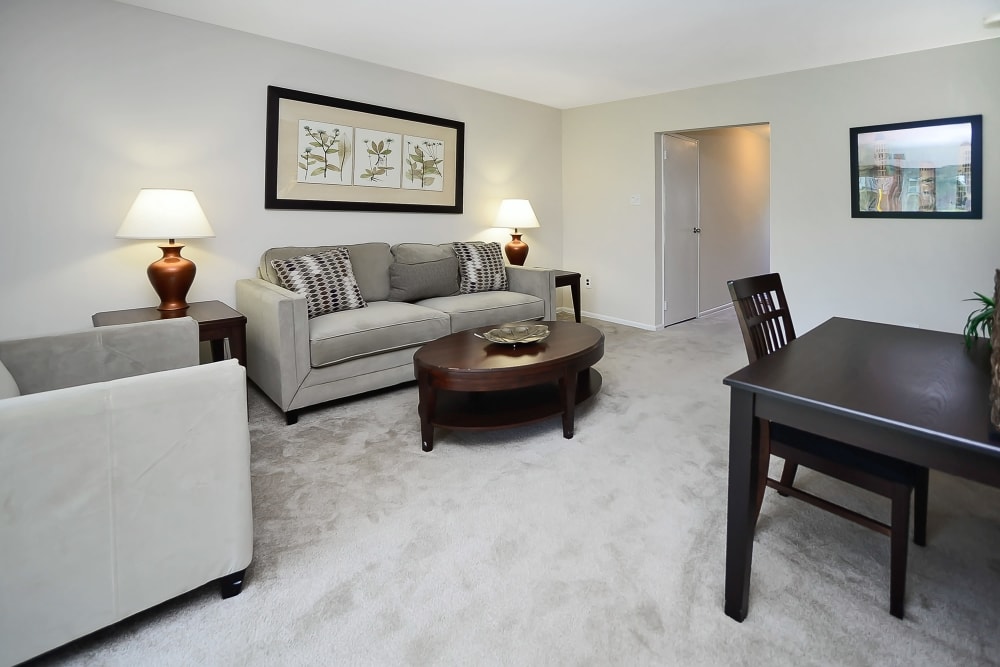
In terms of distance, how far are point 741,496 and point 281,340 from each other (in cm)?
226

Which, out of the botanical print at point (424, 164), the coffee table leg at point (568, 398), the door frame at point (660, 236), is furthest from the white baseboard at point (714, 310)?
the coffee table leg at point (568, 398)

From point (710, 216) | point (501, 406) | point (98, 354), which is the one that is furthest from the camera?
point (710, 216)

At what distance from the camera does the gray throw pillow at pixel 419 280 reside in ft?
12.5

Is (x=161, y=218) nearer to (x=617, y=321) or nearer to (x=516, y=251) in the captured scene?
(x=516, y=251)

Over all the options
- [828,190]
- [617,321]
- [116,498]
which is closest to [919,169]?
[828,190]

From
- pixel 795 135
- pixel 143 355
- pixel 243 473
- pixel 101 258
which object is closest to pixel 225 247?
pixel 101 258

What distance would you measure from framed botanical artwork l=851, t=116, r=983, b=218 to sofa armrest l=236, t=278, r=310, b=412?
13.4 feet

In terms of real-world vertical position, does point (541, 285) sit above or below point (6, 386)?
above

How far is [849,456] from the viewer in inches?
55.6

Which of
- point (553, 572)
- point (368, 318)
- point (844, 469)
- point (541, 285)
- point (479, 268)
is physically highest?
point (479, 268)

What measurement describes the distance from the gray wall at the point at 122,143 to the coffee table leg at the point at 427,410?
71.0 inches

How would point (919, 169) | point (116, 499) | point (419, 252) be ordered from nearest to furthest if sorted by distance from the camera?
1. point (116, 499)
2. point (919, 169)
3. point (419, 252)

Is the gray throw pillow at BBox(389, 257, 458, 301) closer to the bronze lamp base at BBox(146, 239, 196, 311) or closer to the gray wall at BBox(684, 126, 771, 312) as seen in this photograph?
the bronze lamp base at BBox(146, 239, 196, 311)

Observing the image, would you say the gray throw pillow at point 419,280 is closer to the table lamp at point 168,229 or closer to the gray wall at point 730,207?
the table lamp at point 168,229
